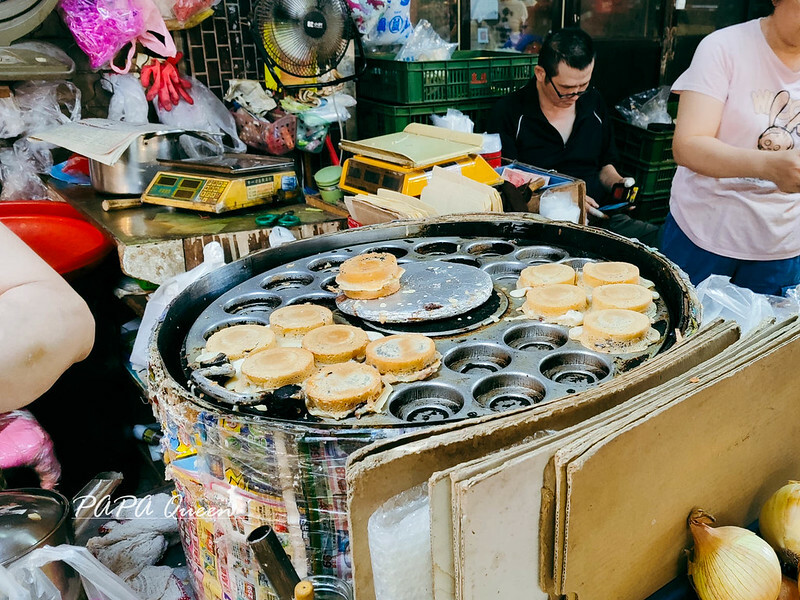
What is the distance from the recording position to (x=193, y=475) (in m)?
1.31

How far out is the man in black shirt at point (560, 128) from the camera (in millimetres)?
3945

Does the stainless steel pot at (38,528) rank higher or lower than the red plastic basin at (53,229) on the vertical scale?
lower

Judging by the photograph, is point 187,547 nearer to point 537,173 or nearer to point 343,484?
point 343,484

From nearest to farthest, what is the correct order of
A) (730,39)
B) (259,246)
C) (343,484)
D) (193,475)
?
(343,484)
(193,475)
(730,39)
(259,246)

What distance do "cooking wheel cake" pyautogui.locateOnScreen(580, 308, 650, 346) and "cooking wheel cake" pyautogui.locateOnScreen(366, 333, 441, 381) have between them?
0.37 meters

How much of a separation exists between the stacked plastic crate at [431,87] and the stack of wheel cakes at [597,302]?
2.59 metres

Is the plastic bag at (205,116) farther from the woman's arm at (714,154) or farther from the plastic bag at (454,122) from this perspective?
the woman's arm at (714,154)

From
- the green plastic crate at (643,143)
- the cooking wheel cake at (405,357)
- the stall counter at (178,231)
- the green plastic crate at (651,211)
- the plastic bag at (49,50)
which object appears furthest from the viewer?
the green plastic crate at (651,211)

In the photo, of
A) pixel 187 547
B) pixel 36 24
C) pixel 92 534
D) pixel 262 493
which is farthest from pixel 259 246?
pixel 36 24

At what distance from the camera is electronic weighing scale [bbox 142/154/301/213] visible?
9.40 feet

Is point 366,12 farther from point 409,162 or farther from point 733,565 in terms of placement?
point 733,565

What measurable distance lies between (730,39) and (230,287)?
208cm

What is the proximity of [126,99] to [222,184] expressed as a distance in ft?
4.35

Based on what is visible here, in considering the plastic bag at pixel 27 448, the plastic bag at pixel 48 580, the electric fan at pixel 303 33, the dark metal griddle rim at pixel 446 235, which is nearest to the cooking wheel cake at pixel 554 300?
the dark metal griddle rim at pixel 446 235
